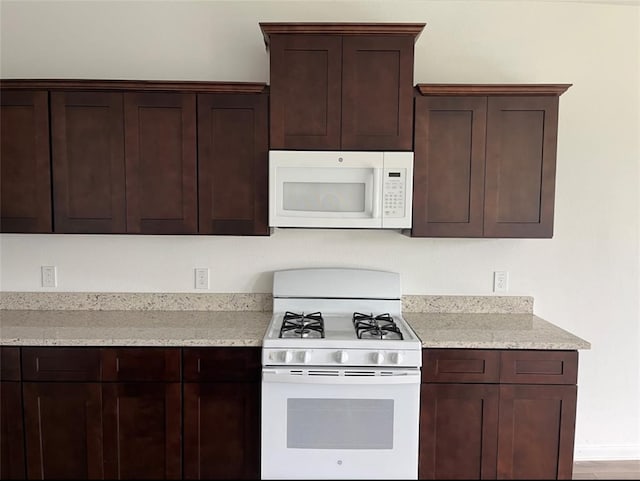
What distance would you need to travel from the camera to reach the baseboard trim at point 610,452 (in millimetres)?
2725

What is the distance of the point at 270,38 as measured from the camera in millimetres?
2240

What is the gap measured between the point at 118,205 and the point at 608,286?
2.82 metres

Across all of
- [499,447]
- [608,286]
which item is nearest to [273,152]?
[499,447]

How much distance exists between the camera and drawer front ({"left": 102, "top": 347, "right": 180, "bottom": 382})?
2.09 metres

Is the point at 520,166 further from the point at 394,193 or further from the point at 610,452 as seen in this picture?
the point at 610,452

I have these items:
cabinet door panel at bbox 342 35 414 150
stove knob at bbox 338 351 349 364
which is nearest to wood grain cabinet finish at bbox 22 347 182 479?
stove knob at bbox 338 351 349 364

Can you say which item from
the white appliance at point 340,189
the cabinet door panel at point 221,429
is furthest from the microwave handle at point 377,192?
the cabinet door panel at point 221,429

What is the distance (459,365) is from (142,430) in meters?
1.52

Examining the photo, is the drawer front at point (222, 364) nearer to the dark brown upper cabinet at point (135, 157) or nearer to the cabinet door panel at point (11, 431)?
the dark brown upper cabinet at point (135, 157)

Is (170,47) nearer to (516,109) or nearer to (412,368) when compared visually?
(516,109)

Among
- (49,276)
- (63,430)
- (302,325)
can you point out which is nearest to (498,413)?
(302,325)

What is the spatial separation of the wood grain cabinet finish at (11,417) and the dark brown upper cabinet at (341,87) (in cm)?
160

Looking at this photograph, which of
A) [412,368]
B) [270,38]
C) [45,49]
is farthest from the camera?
[45,49]

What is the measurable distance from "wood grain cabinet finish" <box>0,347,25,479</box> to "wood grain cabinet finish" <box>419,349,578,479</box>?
6.18 feet
